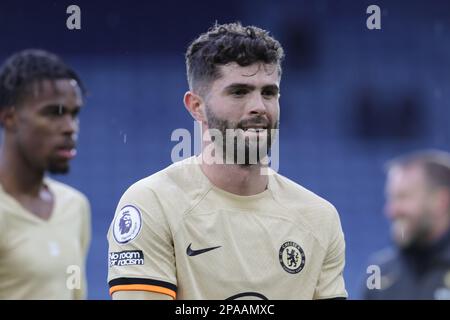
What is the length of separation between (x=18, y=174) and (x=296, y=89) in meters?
4.65

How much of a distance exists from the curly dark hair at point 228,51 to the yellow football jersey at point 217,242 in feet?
1.24

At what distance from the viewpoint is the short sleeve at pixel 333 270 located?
360 cm

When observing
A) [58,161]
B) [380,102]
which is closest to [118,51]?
[380,102]

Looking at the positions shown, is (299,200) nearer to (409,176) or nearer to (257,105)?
(257,105)

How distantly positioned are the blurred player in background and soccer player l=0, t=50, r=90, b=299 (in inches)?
96.7

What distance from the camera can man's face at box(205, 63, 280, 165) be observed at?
11.3 ft

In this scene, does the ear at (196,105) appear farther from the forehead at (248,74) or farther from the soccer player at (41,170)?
the soccer player at (41,170)

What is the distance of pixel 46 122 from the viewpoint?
16.3 ft

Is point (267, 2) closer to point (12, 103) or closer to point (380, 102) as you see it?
point (380, 102)

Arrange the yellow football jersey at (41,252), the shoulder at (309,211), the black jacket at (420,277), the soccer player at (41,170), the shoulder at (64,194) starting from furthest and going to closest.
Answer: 1. the black jacket at (420,277)
2. the shoulder at (64,194)
3. the soccer player at (41,170)
4. the yellow football jersey at (41,252)
5. the shoulder at (309,211)

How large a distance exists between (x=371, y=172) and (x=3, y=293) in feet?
17.7

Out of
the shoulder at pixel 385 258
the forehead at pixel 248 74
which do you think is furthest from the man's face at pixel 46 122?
the shoulder at pixel 385 258

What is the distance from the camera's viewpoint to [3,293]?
445 cm
